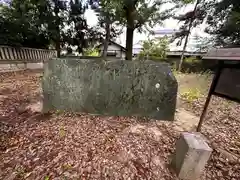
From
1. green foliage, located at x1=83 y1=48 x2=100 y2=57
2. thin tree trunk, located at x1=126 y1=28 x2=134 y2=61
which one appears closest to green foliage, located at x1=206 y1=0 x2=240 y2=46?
thin tree trunk, located at x1=126 y1=28 x2=134 y2=61

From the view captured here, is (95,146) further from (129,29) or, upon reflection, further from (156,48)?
(156,48)

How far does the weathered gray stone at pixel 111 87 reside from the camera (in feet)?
10.1

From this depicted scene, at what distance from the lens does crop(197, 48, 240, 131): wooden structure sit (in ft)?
6.81

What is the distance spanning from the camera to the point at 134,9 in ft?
Answer: 29.9

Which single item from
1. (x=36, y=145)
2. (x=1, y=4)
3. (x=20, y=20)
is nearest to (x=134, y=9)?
(x=20, y=20)

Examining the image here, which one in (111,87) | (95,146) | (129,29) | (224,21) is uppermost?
(224,21)

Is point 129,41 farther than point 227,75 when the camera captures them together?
Yes

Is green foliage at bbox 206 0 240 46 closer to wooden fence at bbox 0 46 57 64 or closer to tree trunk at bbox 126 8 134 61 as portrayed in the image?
tree trunk at bbox 126 8 134 61

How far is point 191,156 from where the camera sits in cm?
172

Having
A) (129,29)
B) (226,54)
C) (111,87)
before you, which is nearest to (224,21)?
(129,29)

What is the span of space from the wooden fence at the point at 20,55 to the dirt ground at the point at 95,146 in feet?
11.2

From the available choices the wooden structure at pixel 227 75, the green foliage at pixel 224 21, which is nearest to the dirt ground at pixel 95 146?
the wooden structure at pixel 227 75

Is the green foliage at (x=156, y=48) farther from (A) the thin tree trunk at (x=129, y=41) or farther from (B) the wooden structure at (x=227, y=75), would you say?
(B) the wooden structure at (x=227, y=75)

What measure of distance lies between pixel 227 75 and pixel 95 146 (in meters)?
2.31
